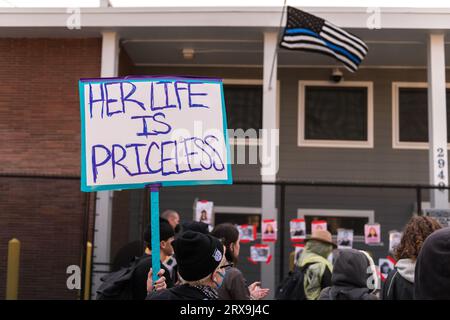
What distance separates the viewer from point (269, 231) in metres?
7.75

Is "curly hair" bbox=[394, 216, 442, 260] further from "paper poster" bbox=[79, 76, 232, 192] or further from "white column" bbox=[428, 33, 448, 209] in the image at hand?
"white column" bbox=[428, 33, 448, 209]

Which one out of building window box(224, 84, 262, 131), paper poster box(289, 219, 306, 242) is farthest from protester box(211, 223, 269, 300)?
building window box(224, 84, 262, 131)

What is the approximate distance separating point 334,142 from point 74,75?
5.41 meters

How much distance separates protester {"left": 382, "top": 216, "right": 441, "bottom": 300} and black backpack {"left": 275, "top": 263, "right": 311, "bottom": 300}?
1773 millimetres

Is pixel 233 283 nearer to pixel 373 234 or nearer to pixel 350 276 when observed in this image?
pixel 350 276

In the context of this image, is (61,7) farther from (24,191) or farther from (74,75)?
(24,191)

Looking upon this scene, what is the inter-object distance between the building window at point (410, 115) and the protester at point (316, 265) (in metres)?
6.09

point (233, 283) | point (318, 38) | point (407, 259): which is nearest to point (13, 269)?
point (233, 283)

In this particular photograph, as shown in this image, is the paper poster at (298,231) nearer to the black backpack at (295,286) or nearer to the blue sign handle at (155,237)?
the black backpack at (295,286)

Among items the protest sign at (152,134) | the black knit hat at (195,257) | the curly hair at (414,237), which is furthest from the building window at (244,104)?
the black knit hat at (195,257)

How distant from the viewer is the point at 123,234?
1060cm

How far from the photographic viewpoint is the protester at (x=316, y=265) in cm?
521

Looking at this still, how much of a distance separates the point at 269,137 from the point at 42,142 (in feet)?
13.7

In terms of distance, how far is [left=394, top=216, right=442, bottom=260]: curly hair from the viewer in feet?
11.9
